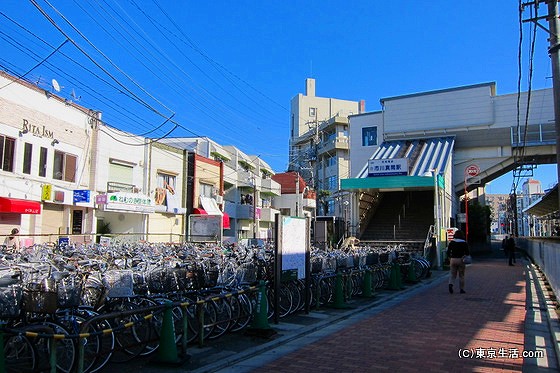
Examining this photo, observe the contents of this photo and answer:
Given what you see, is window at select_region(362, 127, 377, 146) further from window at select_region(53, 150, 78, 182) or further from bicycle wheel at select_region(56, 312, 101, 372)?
bicycle wheel at select_region(56, 312, 101, 372)

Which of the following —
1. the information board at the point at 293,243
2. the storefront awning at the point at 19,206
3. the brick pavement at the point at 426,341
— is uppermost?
the storefront awning at the point at 19,206

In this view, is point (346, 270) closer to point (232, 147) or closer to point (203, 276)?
point (203, 276)

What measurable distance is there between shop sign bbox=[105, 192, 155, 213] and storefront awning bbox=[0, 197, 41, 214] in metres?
4.29

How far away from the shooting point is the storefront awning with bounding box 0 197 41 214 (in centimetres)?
1758

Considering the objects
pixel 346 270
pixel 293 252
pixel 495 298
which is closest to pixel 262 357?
pixel 293 252

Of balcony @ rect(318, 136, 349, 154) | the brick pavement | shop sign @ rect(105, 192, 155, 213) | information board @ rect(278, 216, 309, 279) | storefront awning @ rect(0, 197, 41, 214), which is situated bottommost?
the brick pavement

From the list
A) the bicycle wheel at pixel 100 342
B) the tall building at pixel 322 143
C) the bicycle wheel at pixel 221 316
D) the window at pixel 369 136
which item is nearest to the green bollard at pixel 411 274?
the bicycle wheel at pixel 221 316

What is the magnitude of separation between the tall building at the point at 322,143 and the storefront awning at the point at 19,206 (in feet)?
92.0

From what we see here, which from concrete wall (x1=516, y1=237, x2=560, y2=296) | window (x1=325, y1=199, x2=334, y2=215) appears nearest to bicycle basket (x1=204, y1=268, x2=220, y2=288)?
concrete wall (x1=516, y1=237, x2=560, y2=296)

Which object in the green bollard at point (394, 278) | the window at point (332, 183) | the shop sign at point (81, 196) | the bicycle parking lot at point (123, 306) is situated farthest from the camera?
the window at point (332, 183)

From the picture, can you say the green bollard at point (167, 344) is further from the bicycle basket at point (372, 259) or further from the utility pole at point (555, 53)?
the bicycle basket at point (372, 259)

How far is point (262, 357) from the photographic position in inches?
244

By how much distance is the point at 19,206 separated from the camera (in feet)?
59.2

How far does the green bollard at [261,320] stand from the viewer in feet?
23.8
